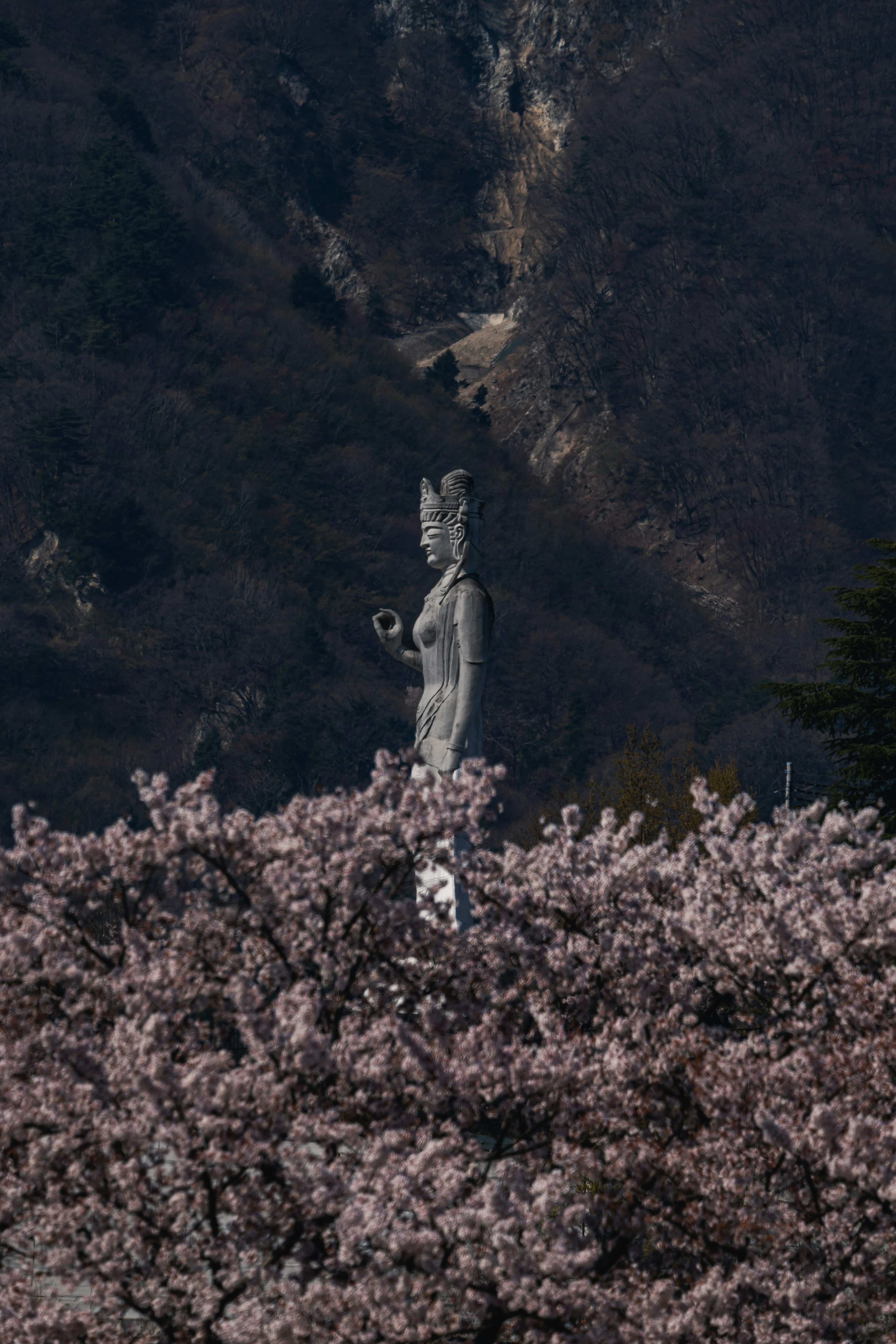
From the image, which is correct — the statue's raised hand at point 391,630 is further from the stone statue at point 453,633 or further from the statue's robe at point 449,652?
the statue's robe at point 449,652

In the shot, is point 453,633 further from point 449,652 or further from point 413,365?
point 413,365

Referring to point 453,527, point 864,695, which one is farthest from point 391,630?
point 864,695

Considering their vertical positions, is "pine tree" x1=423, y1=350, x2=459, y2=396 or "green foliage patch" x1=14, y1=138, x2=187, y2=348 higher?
"pine tree" x1=423, y1=350, x2=459, y2=396

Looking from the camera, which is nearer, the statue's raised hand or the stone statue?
the stone statue

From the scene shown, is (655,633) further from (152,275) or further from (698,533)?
(152,275)

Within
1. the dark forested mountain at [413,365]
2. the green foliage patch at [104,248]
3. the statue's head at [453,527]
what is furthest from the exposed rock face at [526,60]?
the statue's head at [453,527]

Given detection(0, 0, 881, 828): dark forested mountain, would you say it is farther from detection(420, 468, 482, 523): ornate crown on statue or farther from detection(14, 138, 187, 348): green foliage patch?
detection(420, 468, 482, 523): ornate crown on statue

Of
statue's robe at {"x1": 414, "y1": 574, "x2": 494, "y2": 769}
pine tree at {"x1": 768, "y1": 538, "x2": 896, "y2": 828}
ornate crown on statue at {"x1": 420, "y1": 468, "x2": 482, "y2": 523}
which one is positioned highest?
pine tree at {"x1": 768, "y1": 538, "x2": 896, "y2": 828}

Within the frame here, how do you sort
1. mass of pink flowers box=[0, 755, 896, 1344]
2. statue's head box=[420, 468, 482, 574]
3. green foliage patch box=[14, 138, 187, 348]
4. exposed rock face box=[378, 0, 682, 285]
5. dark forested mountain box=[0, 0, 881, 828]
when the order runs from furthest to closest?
exposed rock face box=[378, 0, 682, 285], green foliage patch box=[14, 138, 187, 348], dark forested mountain box=[0, 0, 881, 828], statue's head box=[420, 468, 482, 574], mass of pink flowers box=[0, 755, 896, 1344]

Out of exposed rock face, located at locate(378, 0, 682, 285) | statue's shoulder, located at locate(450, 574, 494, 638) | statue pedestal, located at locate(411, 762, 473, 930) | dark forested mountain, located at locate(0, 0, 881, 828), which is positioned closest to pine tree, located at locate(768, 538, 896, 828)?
statue's shoulder, located at locate(450, 574, 494, 638)
